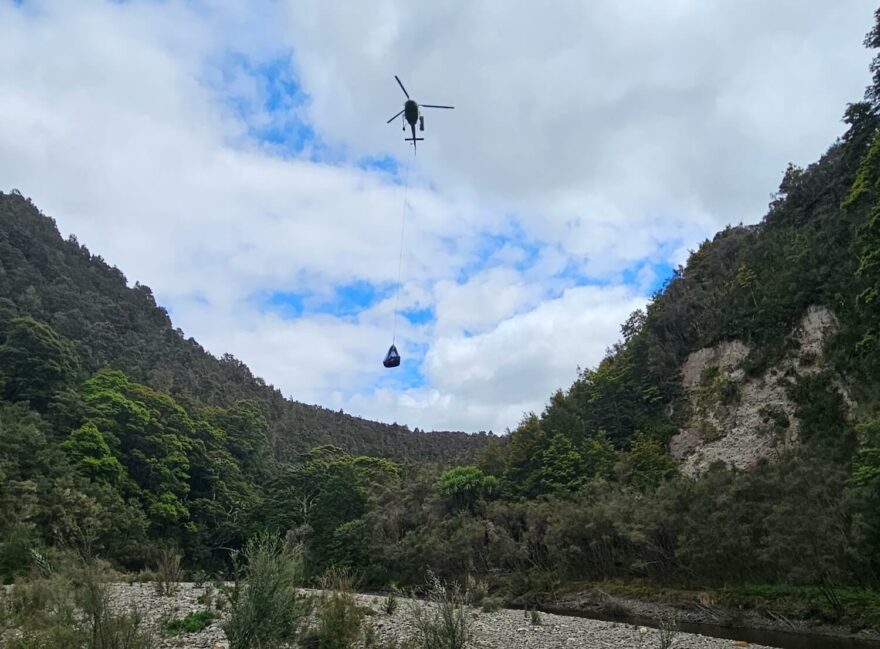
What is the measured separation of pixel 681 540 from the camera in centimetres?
3114

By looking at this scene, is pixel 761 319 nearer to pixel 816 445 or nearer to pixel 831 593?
pixel 816 445

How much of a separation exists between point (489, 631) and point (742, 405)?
1209 inches

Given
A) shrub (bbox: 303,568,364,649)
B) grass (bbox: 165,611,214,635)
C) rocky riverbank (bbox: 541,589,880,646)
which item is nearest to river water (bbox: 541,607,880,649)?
rocky riverbank (bbox: 541,589,880,646)

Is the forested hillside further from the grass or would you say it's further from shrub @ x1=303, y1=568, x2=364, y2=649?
shrub @ x1=303, y1=568, x2=364, y2=649

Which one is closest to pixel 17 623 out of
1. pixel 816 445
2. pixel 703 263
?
pixel 816 445

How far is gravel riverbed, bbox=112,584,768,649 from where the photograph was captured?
1413 cm

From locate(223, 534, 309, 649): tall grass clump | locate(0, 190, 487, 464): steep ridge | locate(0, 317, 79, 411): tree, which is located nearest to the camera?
locate(223, 534, 309, 649): tall grass clump

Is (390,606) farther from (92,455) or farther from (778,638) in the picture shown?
(92,455)

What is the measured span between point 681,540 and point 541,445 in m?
21.1

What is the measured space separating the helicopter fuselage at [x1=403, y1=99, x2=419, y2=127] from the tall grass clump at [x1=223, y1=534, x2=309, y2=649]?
7868 mm

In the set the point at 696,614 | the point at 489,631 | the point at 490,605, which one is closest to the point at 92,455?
the point at 490,605

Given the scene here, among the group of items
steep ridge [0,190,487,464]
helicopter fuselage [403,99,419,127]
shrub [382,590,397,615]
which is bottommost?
shrub [382,590,397,615]

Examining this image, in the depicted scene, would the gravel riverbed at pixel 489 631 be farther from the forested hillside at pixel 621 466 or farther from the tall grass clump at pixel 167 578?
the forested hillside at pixel 621 466

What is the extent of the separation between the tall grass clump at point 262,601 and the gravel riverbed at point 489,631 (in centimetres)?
374
